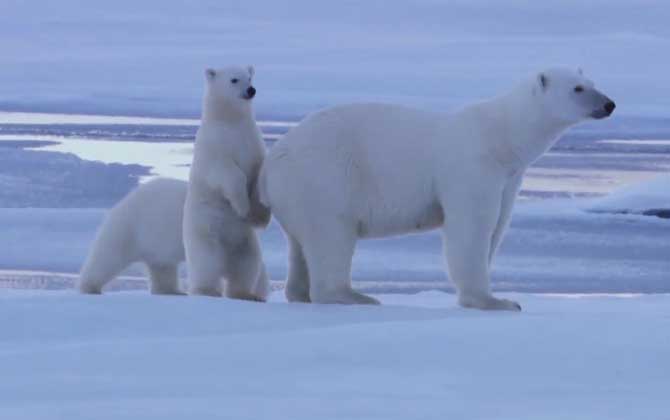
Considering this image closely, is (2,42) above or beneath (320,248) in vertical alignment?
beneath

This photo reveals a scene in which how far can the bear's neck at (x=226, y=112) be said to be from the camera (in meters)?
5.17

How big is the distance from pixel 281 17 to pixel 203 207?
30990mm

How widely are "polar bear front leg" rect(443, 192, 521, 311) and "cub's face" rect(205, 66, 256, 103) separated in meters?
0.82

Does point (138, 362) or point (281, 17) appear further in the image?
point (281, 17)

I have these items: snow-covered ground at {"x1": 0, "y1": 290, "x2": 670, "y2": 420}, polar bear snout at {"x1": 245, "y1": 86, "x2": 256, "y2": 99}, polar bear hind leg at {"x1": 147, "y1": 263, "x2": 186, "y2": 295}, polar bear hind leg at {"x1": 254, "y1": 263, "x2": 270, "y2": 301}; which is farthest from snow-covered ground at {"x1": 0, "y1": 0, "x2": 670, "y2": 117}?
snow-covered ground at {"x1": 0, "y1": 290, "x2": 670, "y2": 420}

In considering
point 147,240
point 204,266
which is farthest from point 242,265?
point 147,240

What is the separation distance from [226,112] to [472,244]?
0.98 metres

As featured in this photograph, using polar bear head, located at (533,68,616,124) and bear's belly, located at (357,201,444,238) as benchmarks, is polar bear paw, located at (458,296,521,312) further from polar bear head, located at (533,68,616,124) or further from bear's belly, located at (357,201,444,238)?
polar bear head, located at (533,68,616,124)

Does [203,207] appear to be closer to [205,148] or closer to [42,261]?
[205,148]

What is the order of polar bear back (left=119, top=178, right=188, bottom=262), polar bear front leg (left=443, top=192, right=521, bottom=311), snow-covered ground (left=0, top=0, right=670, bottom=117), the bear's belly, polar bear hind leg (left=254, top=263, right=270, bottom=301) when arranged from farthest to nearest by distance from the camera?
snow-covered ground (left=0, top=0, right=670, bottom=117)
polar bear back (left=119, top=178, right=188, bottom=262)
polar bear hind leg (left=254, top=263, right=270, bottom=301)
the bear's belly
polar bear front leg (left=443, top=192, right=521, bottom=311)

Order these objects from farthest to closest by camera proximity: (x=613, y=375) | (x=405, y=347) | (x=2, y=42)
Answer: (x=2, y=42) → (x=405, y=347) → (x=613, y=375)

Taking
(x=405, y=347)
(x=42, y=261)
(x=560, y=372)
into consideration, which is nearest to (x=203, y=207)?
(x=405, y=347)

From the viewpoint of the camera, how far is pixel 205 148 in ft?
16.8

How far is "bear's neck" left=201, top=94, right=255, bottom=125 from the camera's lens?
5.17 meters
